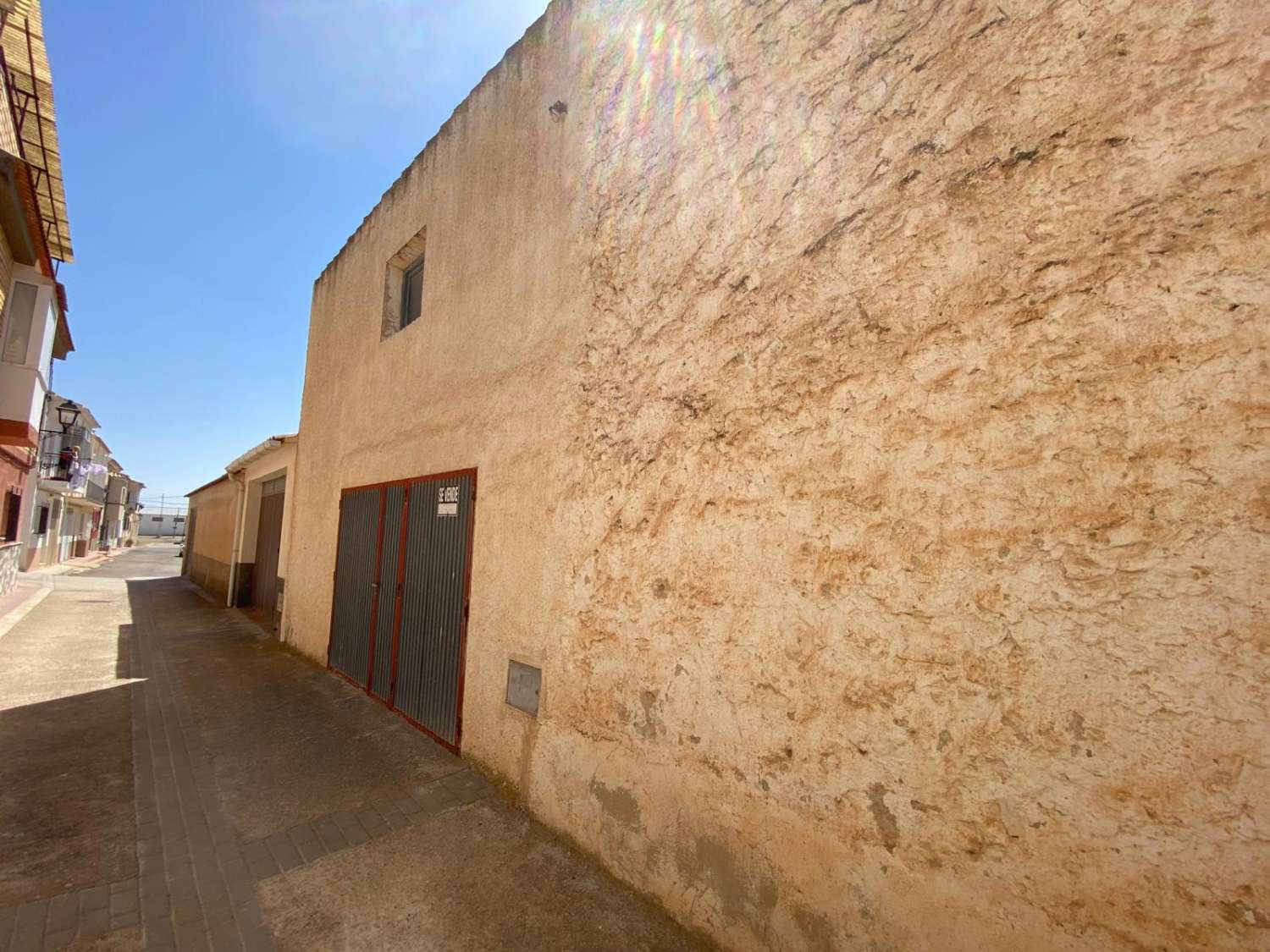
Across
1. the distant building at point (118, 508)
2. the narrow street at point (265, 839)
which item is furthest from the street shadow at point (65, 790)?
the distant building at point (118, 508)

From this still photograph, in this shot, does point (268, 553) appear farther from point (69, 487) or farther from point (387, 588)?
point (69, 487)

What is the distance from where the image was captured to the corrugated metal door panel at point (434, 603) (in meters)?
4.81

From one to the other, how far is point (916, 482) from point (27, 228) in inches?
445

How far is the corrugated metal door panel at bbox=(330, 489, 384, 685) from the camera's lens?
637cm

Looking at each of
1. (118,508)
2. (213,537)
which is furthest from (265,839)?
(118,508)

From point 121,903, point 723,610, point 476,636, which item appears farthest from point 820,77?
point 121,903

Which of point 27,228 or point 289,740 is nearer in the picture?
point 289,740

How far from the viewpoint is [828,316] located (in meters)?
2.45

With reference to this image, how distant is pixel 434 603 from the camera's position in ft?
17.0

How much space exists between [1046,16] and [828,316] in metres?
1.13

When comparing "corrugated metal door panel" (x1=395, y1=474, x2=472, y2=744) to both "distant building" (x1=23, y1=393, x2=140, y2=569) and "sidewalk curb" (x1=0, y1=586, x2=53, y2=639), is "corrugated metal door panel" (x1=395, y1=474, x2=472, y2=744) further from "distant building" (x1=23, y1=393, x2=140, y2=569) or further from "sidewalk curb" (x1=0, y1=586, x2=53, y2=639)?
"distant building" (x1=23, y1=393, x2=140, y2=569)

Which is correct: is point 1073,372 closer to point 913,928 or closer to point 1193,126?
point 1193,126

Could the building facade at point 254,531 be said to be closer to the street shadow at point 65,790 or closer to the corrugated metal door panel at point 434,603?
the street shadow at point 65,790

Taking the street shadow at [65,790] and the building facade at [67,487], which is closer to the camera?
the street shadow at [65,790]
